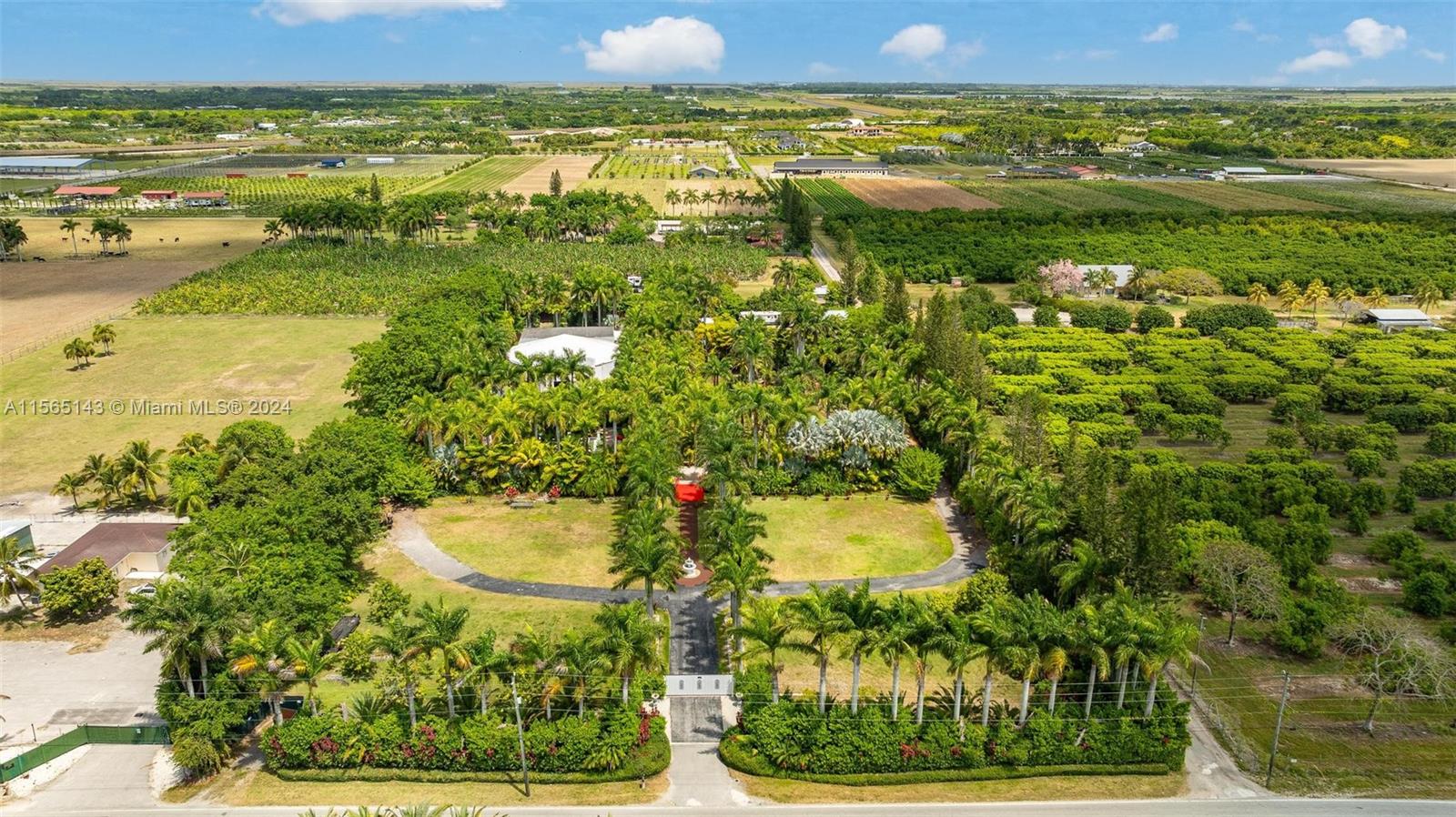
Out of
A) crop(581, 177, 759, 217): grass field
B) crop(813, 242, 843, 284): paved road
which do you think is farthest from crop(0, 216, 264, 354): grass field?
crop(813, 242, 843, 284): paved road

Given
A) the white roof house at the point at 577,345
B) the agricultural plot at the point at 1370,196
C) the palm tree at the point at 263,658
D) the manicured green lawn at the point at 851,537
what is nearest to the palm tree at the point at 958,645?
the manicured green lawn at the point at 851,537

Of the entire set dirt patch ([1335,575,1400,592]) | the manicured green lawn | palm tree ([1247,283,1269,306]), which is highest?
palm tree ([1247,283,1269,306])

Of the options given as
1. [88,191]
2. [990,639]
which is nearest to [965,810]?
[990,639]

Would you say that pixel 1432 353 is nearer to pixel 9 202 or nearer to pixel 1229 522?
pixel 1229 522

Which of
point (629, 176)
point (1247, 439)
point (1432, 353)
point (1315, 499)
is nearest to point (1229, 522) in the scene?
point (1315, 499)

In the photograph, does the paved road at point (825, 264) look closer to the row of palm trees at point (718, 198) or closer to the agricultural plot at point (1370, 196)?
the row of palm trees at point (718, 198)

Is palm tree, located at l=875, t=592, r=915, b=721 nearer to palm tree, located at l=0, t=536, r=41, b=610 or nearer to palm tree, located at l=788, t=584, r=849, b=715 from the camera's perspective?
palm tree, located at l=788, t=584, r=849, b=715

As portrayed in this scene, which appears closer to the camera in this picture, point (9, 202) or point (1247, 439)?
point (1247, 439)
